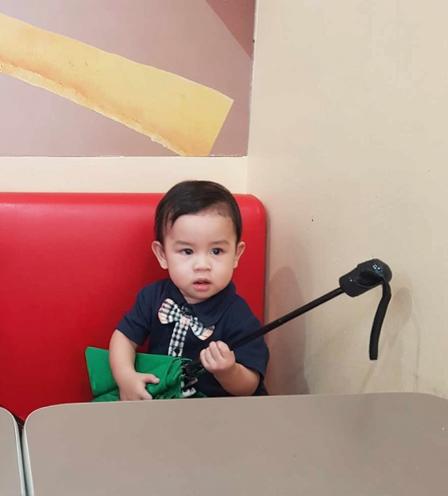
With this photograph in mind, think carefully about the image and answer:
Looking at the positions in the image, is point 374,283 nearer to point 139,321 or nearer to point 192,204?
point 192,204

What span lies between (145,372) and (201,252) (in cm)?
22

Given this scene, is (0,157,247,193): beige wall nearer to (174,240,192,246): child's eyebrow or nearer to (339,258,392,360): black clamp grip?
(174,240,192,246): child's eyebrow

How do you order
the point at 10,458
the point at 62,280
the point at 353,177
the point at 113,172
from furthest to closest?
the point at 113,172
the point at 62,280
the point at 353,177
the point at 10,458

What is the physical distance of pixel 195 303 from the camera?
1.18 metres

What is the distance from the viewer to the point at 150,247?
128cm

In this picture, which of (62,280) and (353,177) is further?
(62,280)

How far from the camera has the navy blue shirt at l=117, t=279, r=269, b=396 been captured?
1.15 meters

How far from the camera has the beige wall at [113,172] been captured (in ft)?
4.35

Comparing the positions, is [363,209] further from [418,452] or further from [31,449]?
[31,449]

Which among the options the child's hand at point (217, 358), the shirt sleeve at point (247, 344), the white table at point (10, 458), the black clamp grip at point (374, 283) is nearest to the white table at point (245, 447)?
the white table at point (10, 458)

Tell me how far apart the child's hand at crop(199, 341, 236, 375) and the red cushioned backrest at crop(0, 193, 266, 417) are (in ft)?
1.03

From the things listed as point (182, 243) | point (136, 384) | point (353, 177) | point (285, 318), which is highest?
point (353, 177)

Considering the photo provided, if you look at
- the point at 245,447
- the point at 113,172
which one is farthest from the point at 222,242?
the point at 245,447

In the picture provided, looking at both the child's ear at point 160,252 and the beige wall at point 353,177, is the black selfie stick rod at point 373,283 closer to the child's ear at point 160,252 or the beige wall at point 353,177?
the beige wall at point 353,177
